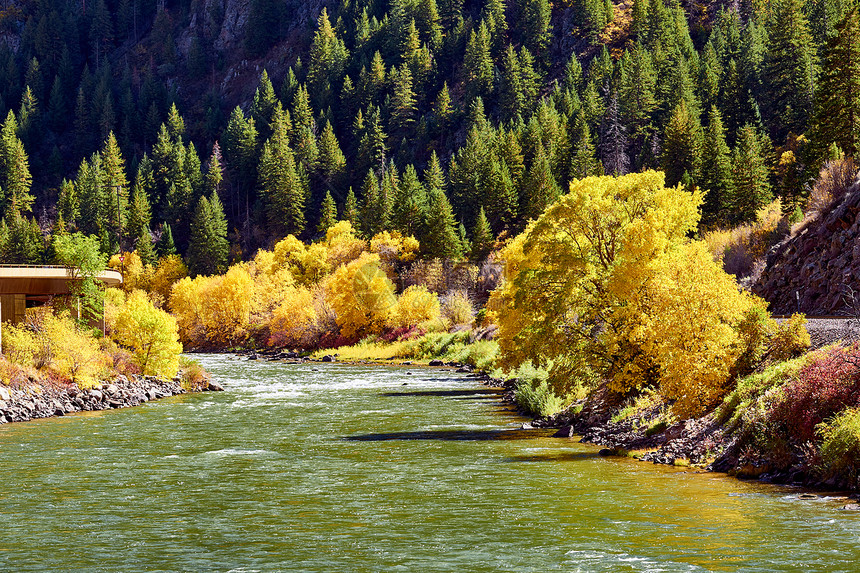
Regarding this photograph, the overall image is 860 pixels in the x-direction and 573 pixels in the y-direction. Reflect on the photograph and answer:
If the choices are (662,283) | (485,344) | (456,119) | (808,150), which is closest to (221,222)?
(456,119)

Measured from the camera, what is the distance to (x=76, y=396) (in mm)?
53844

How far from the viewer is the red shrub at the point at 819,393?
26891mm

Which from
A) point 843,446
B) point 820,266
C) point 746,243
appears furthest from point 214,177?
point 843,446

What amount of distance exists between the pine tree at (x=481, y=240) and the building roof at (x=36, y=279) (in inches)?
2203

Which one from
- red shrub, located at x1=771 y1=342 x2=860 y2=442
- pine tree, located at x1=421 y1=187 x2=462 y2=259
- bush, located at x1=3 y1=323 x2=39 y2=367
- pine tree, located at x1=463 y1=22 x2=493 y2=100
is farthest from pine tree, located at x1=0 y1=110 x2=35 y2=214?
red shrub, located at x1=771 y1=342 x2=860 y2=442

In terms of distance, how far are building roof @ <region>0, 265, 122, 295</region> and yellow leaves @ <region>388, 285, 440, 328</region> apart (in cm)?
4023

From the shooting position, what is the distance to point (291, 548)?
21000 mm

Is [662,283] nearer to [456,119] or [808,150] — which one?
[808,150]

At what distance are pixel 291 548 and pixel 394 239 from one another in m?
104

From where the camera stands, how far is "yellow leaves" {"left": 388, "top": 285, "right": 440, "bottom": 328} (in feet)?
345

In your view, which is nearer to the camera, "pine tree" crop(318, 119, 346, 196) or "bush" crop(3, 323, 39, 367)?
"bush" crop(3, 323, 39, 367)

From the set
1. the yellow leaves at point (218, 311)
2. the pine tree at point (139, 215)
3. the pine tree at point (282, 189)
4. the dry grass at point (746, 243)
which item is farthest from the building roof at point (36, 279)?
the pine tree at point (139, 215)

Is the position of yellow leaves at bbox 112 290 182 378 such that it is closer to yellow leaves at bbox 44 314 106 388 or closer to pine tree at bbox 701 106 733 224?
yellow leaves at bbox 44 314 106 388

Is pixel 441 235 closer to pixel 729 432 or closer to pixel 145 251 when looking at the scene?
pixel 145 251
